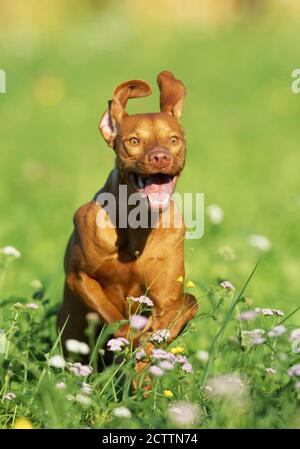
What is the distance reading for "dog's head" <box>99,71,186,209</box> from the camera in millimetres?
4219

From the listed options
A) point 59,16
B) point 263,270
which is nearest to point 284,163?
point 263,270

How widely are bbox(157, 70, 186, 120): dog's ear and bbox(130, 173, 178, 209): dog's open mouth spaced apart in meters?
0.36

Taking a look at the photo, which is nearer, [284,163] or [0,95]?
[284,163]

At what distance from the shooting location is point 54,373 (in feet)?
13.3

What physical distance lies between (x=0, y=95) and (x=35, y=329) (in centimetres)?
925

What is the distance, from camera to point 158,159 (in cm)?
417

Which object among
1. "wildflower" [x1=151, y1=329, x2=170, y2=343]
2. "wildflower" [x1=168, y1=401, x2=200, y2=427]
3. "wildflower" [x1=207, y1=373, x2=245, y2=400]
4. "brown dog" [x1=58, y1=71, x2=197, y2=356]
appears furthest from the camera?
"brown dog" [x1=58, y1=71, x2=197, y2=356]

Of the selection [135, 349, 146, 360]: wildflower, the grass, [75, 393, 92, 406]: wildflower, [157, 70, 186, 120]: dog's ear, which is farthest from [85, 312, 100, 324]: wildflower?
[157, 70, 186, 120]: dog's ear

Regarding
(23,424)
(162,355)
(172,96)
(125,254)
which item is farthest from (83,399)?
(172,96)

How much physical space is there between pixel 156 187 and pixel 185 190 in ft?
17.3

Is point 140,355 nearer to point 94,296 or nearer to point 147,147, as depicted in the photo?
point 94,296

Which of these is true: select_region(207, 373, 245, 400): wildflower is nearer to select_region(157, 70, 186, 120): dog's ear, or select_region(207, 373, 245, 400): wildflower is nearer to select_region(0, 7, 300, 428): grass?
select_region(0, 7, 300, 428): grass

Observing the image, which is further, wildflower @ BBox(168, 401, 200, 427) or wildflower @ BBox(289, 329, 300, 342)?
wildflower @ BBox(289, 329, 300, 342)

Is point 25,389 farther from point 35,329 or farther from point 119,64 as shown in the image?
point 119,64
